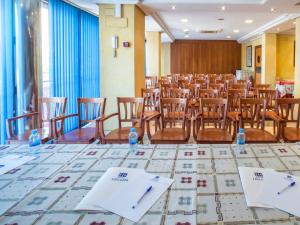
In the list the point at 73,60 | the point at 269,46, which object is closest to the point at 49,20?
the point at 73,60

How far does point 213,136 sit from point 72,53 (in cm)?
443

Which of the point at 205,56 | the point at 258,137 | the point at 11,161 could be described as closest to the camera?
the point at 11,161

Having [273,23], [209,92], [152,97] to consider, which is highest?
[273,23]

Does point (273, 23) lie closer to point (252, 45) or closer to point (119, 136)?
point (252, 45)

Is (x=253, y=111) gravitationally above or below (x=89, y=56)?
below

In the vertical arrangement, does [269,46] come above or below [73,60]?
above

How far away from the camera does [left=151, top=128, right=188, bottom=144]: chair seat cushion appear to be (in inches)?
142

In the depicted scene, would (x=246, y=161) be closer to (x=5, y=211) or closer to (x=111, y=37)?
(x=5, y=211)

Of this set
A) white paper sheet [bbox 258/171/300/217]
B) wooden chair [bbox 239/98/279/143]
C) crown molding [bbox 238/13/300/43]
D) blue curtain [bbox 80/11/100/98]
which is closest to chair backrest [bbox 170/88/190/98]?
wooden chair [bbox 239/98/279/143]

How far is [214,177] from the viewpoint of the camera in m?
1.70

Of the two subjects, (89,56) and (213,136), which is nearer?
(213,136)

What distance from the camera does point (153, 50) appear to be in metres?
12.2

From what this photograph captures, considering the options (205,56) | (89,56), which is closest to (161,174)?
(89,56)

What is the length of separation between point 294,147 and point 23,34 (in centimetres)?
400
